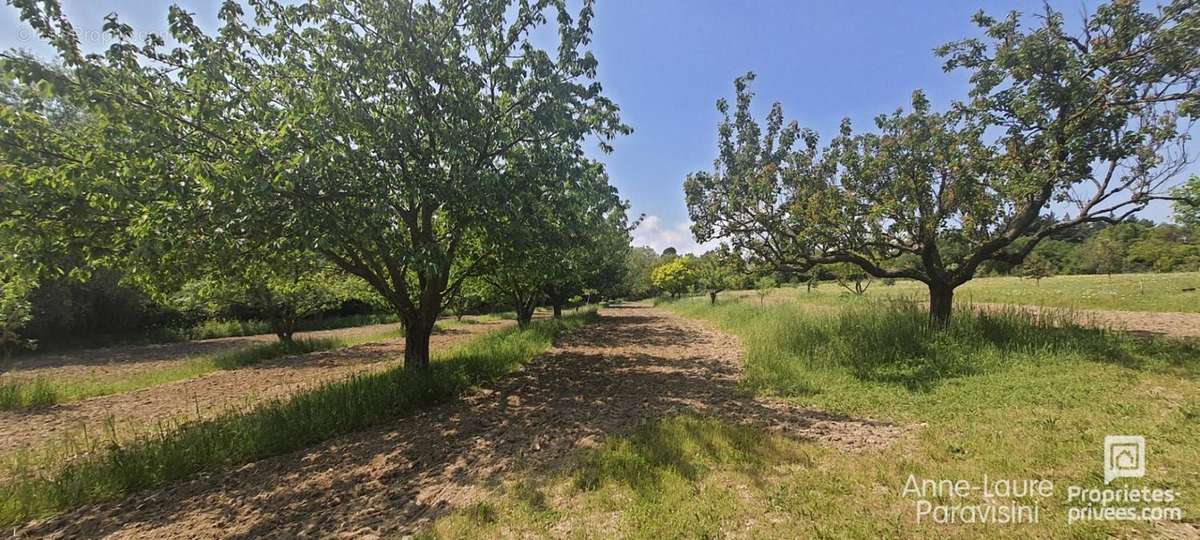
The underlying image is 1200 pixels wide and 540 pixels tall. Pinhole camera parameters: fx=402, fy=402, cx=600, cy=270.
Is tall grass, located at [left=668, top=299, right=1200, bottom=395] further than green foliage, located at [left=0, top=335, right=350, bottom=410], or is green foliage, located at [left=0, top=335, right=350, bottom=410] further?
green foliage, located at [left=0, top=335, right=350, bottom=410]

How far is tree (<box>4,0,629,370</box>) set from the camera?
500cm

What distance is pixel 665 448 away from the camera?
4.82 metres

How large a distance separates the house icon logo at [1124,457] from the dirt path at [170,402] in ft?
38.8

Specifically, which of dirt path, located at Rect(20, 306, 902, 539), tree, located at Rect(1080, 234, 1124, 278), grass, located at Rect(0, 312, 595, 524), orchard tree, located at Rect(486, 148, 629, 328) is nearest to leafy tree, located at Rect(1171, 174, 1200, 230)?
dirt path, located at Rect(20, 306, 902, 539)

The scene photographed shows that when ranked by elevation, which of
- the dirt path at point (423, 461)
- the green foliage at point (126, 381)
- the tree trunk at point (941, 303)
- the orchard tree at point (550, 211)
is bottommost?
the dirt path at point (423, 461)

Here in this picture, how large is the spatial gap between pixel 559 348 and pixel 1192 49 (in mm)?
16097

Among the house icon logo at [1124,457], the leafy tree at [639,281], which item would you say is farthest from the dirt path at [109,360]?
the leafy tree at [639,281]

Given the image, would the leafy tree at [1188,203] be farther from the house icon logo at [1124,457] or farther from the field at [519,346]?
the house icon logo at [1124,457]

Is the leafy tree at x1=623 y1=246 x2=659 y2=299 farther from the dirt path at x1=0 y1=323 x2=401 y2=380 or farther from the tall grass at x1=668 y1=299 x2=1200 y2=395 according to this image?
the tall grass at x1=668 y1=299 x2=1200 y2=395

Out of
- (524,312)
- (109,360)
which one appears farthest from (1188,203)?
(109,360)

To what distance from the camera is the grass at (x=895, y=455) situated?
11.1 ft

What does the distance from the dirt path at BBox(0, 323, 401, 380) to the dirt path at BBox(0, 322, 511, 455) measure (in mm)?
4731

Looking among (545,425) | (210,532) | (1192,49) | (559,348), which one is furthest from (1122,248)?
(210,532)

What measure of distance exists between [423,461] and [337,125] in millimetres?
5128
